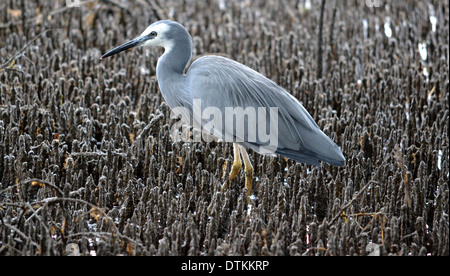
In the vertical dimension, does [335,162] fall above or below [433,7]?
below

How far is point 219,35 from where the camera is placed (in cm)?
769

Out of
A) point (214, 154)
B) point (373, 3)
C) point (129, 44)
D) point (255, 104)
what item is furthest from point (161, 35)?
point (373, 3)

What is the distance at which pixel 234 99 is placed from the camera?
12.7 ft

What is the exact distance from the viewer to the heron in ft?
12.4

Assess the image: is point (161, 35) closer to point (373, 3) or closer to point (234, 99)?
point (234, 99)

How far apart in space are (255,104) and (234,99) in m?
0.13

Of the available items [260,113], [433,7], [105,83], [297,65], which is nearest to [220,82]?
[260,113]

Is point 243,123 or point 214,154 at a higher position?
point 243,123

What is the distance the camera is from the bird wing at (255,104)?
12.4 feet

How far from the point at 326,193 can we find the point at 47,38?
13.9 ft

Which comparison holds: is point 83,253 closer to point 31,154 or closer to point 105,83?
point 31,154

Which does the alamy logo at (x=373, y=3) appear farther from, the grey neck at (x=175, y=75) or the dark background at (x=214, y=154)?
the grey neck at (x=175, y=75)

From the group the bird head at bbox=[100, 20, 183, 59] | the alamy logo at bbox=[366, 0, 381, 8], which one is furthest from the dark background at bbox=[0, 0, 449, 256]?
the alamy logo at bbox=[366, 0, 381, 8]

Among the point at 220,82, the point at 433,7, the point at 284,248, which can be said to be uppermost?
the point at 433,7
